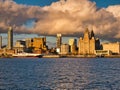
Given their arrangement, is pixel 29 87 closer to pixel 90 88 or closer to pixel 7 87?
pixel 7 87

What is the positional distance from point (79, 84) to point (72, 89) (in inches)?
277

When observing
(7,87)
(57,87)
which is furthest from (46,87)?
(7,87)

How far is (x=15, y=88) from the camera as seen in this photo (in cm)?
6169

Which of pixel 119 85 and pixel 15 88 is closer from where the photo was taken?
pixel 15 88

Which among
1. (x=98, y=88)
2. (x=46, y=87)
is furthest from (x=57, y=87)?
(x=98, y=88)

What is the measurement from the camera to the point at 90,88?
61.7 meters

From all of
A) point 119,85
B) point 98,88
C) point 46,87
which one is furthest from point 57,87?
point 119,85

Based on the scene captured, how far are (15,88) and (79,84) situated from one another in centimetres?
1199

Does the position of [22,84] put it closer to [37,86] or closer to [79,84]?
[37,86]

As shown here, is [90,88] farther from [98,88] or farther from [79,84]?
[79,84]

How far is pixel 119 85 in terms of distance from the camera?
65.9 m

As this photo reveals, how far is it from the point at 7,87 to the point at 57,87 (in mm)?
8283

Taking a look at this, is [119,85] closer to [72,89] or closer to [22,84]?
[72,89]

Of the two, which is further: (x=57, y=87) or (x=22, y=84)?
(x=22, y=84)
